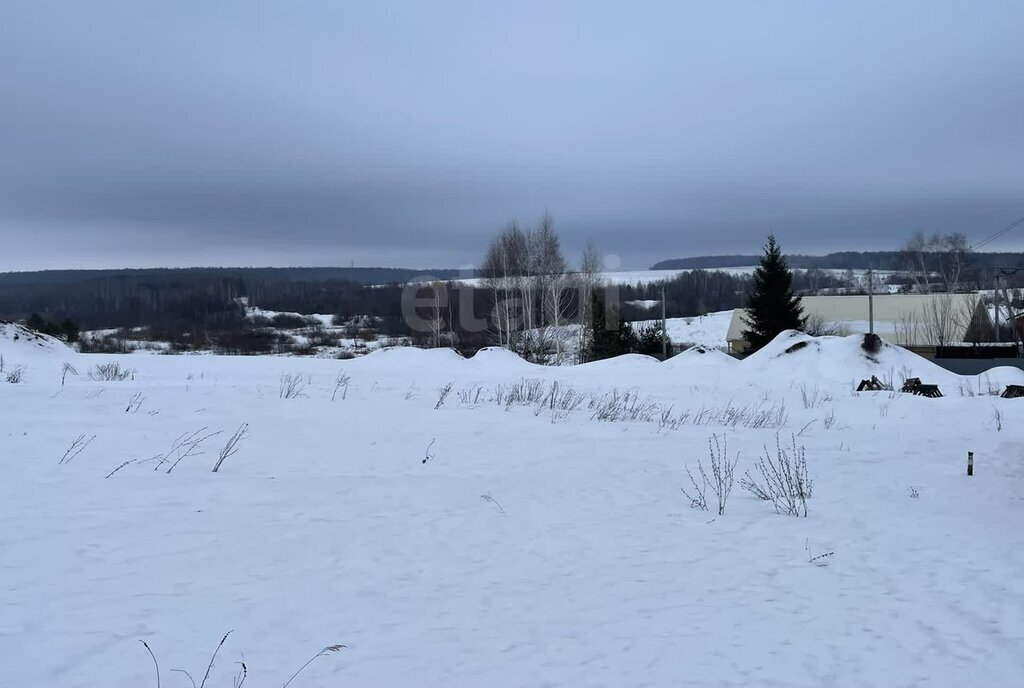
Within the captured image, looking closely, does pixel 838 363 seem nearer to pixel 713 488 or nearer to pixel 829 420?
pixel 829 420

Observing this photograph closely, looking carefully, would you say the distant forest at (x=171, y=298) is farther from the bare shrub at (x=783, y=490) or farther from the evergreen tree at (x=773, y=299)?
the bare shrub at (x=783, y=490)

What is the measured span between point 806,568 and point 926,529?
140 centimetres

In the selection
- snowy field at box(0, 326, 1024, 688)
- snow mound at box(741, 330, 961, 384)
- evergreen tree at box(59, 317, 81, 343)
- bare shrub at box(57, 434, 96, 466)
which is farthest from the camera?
evergreen tree at box(59, 317, 81, 343)

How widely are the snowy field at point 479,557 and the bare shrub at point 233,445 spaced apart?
4.6 inches

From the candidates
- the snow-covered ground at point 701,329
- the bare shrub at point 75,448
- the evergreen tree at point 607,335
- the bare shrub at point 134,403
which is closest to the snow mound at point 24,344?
the bare shrub at point 134,403

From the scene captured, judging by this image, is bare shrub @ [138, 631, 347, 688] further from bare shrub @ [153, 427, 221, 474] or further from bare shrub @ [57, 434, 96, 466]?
bare shrub @ [57, 434, 96, 466]

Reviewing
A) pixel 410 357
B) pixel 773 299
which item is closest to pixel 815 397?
pixel 410 357

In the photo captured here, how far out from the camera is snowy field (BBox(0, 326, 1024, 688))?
277cm

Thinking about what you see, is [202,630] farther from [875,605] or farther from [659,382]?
[659,382]

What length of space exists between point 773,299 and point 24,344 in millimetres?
30260

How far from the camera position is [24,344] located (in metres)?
19.3

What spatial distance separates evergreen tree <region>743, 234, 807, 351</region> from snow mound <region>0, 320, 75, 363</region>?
2906 centimetres

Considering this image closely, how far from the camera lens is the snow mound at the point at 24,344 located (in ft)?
60.7

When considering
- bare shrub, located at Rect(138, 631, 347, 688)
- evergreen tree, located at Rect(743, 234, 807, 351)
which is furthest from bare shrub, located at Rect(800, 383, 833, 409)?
evergreen tree, located at Rect(743, 234, 807, 351)
